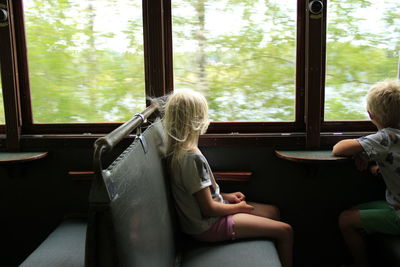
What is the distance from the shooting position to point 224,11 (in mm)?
2197

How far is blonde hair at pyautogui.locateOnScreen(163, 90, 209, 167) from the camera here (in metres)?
1.71

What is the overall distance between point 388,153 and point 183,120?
101 cm

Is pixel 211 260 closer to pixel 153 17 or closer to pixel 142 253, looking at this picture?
pixel 142 253

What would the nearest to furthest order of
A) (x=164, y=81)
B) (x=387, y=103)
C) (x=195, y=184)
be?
1. (x=195, y=184)
2. (x=387, y=103)
3. (x=164, y=81)

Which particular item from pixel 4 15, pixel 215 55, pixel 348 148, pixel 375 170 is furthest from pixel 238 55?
pixel 4 15

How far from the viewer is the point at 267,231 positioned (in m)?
1.81

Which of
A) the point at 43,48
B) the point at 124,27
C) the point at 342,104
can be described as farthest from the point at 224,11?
the point at 43,48

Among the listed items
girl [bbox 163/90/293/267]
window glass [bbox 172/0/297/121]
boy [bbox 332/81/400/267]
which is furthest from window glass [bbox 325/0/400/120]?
girl [bbox 163/90/293/267]

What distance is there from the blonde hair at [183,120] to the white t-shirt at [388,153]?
0.85 meters

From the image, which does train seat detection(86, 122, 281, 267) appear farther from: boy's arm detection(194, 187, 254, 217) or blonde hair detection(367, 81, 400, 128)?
blonde hair detection(367, 81, 400, 128)

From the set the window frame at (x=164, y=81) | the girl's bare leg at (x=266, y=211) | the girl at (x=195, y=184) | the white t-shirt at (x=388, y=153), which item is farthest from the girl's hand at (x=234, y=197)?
the white t-shirt at (x=388, y=153)

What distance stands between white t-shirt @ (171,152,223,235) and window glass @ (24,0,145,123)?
736mm

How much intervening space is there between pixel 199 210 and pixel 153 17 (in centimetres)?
113

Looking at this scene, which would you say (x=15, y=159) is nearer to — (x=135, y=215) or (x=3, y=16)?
(x=3, y=16)
